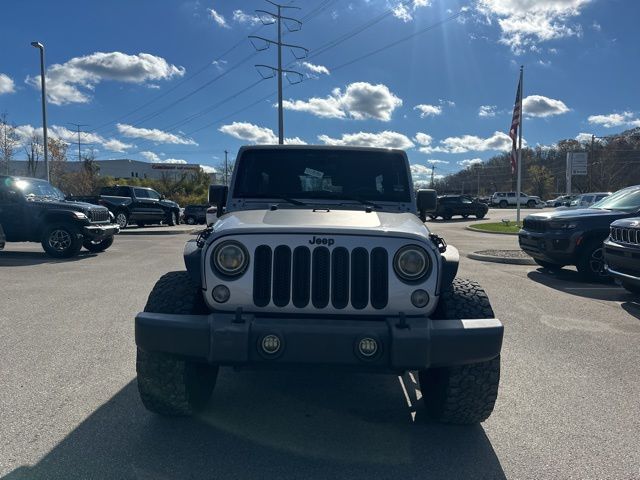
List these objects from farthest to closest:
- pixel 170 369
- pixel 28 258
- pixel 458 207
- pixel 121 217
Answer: pixel 458 207
pixel 121 217
pixel 28 258
pixel 170 369

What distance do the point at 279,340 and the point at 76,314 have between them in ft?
14.9

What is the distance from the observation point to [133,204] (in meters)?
23.0

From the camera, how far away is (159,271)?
32.7 feet

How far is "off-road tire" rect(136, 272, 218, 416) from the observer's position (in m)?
3.02

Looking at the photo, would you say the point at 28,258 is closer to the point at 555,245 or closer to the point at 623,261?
the point at 555,245

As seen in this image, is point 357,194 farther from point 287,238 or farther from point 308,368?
point 308,368

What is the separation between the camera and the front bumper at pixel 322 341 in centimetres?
267

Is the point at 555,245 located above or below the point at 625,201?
below

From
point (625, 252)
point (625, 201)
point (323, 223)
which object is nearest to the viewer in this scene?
point (323, 223)

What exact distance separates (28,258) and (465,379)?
38.9ft

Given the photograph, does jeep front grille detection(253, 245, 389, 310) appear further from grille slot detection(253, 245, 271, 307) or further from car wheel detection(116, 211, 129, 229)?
car wheel detection(116, 211, 129, 229)

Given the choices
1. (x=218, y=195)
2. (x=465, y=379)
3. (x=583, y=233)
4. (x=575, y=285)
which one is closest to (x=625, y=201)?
(x=583, y=233)

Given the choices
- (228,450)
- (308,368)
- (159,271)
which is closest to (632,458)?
(308,368)

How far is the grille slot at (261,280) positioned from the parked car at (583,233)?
7.46m
